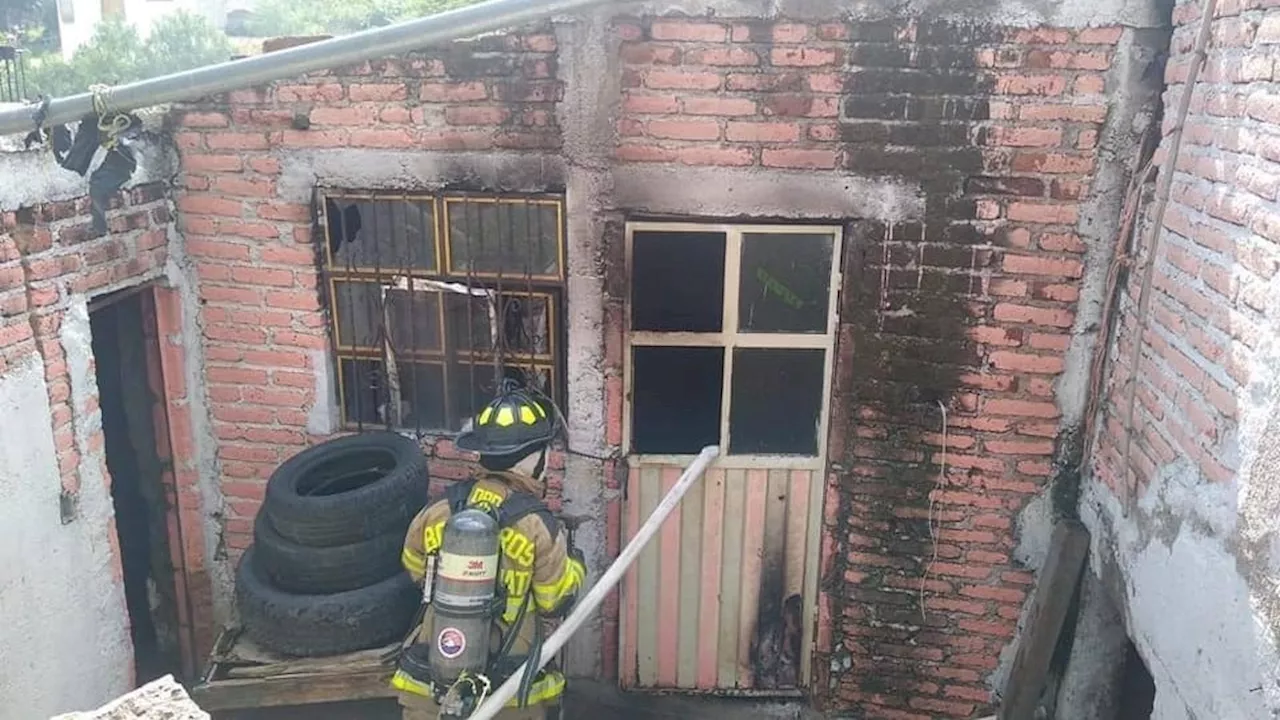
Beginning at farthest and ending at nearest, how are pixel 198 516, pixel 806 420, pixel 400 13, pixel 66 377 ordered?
pixel 400 13
pixel 198 516
pixel 806 420
pixel 66 377

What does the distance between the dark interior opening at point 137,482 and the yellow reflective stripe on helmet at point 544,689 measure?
2.18 metres

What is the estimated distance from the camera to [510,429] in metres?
3.82

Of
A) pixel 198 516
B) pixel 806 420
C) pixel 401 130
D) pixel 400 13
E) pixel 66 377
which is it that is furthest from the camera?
pixel 400 13

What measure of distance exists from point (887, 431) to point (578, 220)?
5.55 ft

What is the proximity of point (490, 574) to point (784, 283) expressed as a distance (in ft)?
6.06

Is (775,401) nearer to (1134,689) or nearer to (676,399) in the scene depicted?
(676,399)

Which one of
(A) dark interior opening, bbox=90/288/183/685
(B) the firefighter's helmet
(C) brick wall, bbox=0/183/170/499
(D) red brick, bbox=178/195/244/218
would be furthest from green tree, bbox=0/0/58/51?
(B) the firefighter's helmet

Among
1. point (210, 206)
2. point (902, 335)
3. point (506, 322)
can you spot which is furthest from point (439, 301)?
point (902, 335)

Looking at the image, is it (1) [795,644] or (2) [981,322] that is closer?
(2) [981,322]

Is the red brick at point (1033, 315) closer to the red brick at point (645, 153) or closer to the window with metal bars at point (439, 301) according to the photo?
the red brick at point (645, 153)

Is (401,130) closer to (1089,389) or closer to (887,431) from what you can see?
(887,431)

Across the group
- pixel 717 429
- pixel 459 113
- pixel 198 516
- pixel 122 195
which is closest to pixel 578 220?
pixel 459 113

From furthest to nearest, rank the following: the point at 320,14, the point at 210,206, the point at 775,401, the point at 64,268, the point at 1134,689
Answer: the point at 320,14 → the point at 775,401 → the point at 210,206 → the point at 1134,689 → the point at 64,268

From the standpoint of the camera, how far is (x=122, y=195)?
4152 mm
